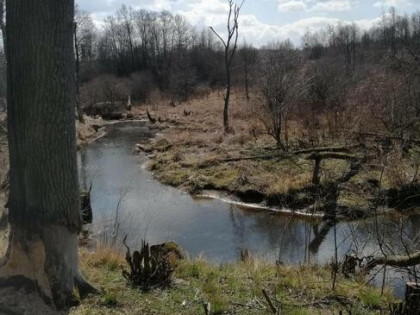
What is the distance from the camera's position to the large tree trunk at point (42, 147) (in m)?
3.94

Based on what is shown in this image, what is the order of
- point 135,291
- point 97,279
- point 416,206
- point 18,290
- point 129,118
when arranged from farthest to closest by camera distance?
point 129,118 → point 416,206 → point 97,279 → point 135,291 → point 18,290

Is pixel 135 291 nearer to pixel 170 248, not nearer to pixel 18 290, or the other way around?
pixel 18 290

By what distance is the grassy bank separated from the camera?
4598mm

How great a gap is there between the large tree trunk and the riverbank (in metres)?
6.20

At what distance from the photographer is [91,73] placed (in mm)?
65188

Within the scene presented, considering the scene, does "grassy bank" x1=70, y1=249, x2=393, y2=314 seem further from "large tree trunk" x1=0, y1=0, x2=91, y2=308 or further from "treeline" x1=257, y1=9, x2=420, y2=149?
"treeline" x1=257, y1=9, x2=420, y2=149

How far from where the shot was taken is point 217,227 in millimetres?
12430

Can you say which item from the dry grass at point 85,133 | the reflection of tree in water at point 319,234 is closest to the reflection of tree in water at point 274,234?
the reflection of tree in water at point 319,234

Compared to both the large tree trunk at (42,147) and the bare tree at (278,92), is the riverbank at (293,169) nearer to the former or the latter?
the bare tree at (278,92)

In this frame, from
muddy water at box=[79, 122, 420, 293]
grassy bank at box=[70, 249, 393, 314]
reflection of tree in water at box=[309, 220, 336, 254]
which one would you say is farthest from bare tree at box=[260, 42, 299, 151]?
grassy bank at box=[70, 249, 393, 314]

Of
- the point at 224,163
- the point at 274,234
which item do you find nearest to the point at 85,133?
the point at 224,163

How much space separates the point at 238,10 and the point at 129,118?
1819 cm

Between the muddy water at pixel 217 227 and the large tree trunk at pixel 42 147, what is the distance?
453cm

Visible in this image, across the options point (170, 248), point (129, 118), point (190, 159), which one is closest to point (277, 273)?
point (170, 248)
